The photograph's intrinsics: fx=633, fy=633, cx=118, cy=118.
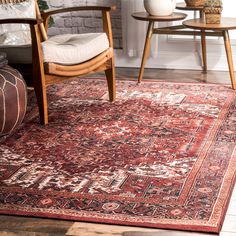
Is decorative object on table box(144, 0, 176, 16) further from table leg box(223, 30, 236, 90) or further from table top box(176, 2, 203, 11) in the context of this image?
table leg box(223, 30, 236, 90)

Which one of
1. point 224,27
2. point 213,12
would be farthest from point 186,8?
point 224,27

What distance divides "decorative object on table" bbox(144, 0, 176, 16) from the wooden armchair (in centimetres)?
50

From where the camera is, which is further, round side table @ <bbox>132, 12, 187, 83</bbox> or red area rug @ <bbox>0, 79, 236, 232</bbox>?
round side table @ <bbox>132, 12, 187, 83</bbox>

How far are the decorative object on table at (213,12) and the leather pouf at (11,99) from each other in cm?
141

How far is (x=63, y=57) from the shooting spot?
3.56 meters

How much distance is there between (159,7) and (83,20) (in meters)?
0.88

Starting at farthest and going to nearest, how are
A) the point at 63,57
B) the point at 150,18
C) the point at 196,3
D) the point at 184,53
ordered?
the point at 184,53, the point at 196,3, the point at 150,18, the point at 63,57

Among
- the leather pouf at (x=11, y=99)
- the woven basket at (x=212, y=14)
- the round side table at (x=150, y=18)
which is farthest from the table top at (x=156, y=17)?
the leather pouf at (x=11, y=99)

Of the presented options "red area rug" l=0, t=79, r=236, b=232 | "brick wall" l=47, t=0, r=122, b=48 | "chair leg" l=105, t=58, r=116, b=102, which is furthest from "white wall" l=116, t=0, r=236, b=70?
"chair leg" l=105, t=58, r=116, b=102

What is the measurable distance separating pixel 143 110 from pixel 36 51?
2.54 feet

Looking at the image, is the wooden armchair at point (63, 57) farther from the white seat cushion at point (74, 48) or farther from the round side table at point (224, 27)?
the round side table at point (224, 27)

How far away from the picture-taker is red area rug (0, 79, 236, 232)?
8.22ft

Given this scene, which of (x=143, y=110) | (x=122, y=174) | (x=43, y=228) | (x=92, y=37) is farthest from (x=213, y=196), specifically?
(x=92, y=37)

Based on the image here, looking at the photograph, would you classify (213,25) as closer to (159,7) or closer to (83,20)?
(159,7)
